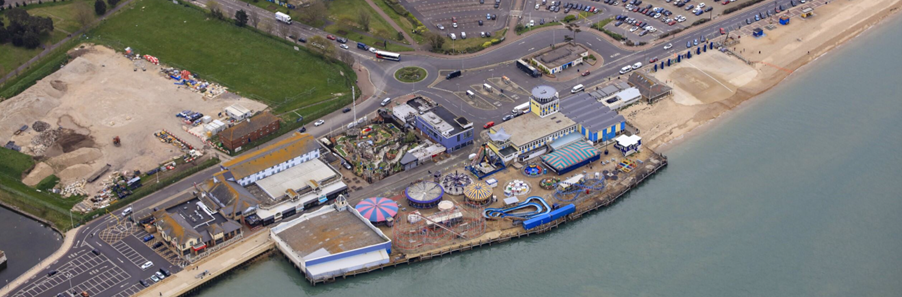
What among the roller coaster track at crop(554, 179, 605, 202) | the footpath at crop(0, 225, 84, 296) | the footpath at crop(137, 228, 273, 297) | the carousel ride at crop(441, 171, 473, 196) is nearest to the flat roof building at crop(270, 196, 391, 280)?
the footpath at crop(137, 228, 273, 297)

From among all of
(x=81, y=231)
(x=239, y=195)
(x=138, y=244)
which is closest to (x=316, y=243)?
(x=239, y=195)

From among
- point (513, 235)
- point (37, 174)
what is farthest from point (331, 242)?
point (37, 174)

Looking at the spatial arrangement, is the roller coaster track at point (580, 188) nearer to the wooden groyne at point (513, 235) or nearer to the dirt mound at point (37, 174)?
the wooden groyne at point (513, 235)

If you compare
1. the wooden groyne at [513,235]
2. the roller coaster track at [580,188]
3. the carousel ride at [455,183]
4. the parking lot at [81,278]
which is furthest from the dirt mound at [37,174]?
the roller coaster track at [580,188]

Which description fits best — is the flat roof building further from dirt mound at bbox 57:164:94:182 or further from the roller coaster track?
dirt mound at bbox 57:164:94:182

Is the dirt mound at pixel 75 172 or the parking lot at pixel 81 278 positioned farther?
the dirt mound at pixel 75 172

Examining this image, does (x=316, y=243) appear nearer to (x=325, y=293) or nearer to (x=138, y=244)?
(x=325, y=293)
